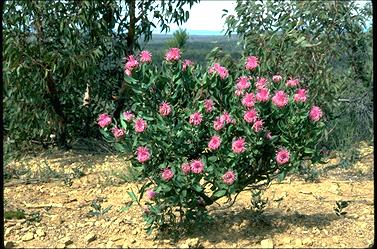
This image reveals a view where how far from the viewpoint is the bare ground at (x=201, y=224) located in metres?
3.36

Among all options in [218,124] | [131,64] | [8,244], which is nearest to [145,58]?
[131,64]

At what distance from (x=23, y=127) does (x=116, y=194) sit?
206cm

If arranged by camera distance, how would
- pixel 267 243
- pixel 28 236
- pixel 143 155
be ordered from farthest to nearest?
pixel 28 236 → pixel 267 243 → pixel 143 155

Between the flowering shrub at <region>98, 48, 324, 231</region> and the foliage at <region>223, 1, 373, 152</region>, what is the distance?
264 cm

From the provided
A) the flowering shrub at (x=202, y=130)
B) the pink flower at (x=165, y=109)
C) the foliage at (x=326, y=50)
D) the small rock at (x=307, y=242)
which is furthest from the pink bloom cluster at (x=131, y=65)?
the foliage at (x=326, y=50)

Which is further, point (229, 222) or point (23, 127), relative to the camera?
point (23, 127)

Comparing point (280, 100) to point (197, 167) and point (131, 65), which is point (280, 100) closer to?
point (197, 167)

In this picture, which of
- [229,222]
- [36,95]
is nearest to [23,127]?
[36,95]

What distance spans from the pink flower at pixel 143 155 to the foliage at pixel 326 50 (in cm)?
302

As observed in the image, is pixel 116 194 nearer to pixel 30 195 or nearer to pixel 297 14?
pixel 30 195

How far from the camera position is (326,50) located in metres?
6.36

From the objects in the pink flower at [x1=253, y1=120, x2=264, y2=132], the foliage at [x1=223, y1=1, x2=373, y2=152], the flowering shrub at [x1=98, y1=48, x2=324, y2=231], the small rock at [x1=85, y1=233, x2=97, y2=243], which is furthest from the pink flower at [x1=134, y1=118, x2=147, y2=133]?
the foliage at [x1=223, y1=1, x2=373, y2=152]

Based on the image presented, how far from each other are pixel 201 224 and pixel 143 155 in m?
0.77

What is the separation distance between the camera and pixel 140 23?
6441 millimetres
